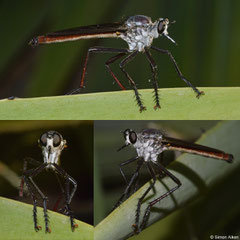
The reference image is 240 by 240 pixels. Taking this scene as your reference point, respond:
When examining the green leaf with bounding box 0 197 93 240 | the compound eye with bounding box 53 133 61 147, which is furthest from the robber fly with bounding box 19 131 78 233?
the green leaf with bounding box 0 197 93 240

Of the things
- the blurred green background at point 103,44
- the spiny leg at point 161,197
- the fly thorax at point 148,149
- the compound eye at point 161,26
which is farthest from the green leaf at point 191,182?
the compound eye at point 161,26

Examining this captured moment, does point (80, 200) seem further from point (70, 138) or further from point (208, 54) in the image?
point (208, 54)

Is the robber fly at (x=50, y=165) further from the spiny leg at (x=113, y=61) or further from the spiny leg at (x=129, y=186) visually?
the spiny leg at (x=113, y=61)

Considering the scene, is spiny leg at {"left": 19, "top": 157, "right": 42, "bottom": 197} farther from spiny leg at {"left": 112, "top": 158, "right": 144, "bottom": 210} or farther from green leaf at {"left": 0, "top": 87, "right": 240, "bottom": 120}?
spiny leg at {"left": 112, "top": 158, "right": 144, "bottom": 210}

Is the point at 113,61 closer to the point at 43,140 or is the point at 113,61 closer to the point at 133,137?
the point at 133,137

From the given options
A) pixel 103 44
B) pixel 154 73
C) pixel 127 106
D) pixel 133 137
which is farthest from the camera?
pixel 103 44

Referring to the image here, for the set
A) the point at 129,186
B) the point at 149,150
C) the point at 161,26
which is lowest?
the point at 129,186

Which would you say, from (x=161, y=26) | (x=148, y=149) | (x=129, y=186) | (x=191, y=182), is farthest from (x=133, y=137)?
(x=161, y=26)
